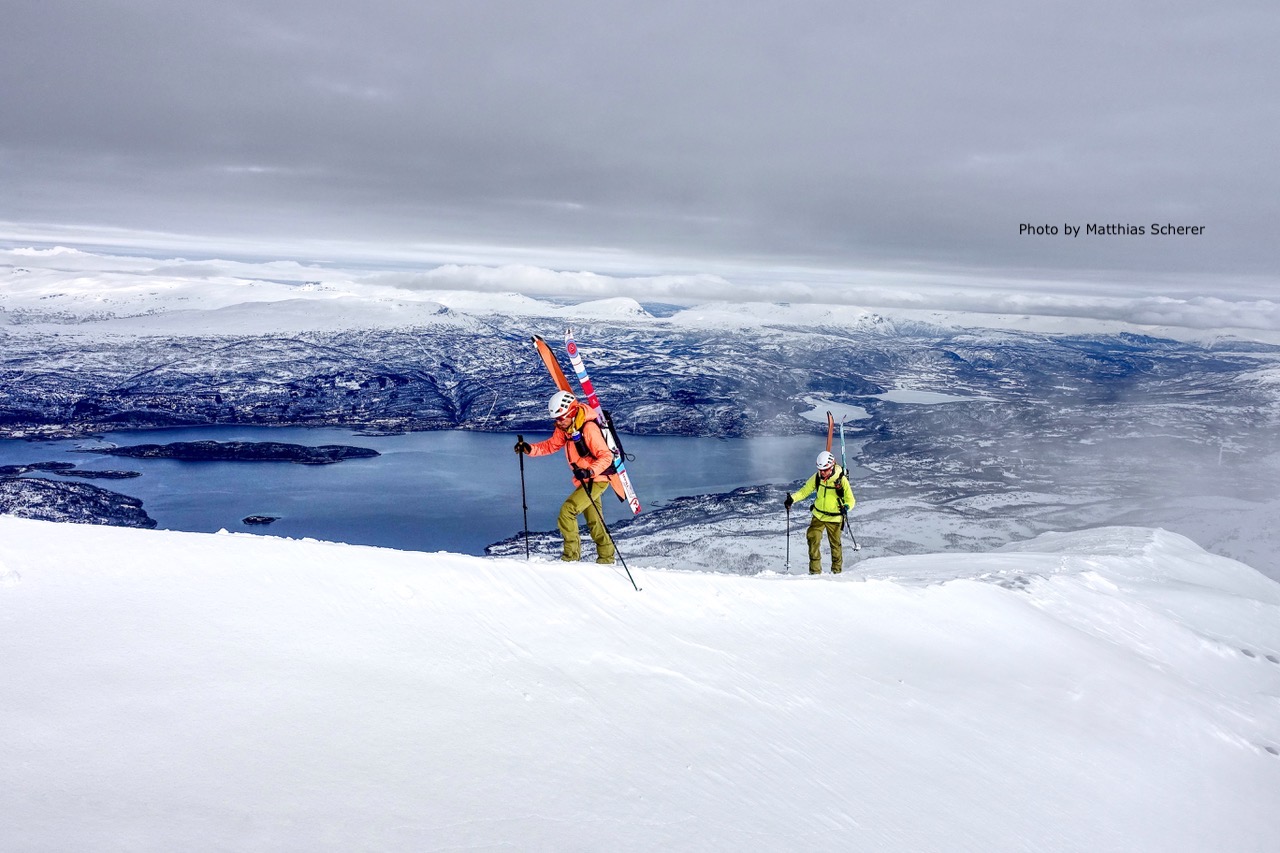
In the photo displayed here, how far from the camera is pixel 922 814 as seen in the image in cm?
Answer: 498

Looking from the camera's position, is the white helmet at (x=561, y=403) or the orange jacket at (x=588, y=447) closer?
the white helmet at (x=561, y=403)

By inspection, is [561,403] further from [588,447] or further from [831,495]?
[831,495]

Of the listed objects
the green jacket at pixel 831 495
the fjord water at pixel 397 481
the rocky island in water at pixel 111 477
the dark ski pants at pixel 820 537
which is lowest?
the fjord water at pixel 397 481

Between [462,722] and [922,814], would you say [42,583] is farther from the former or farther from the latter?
[922,814]

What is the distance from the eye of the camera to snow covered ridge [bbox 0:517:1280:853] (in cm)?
340

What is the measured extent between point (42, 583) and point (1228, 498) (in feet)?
481

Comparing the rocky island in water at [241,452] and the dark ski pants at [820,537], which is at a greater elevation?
the dark ski pants at [820,537]

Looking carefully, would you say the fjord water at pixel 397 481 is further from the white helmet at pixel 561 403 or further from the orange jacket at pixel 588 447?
the white helmet at pixel 561 403

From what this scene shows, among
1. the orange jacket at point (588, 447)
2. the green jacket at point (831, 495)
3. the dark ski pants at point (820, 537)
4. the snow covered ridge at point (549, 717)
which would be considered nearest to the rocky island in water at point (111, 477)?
the orange jacket at point (588, 447)

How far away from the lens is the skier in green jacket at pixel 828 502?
16.5m

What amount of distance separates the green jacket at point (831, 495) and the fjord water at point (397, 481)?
5232 cm

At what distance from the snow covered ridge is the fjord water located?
187ft

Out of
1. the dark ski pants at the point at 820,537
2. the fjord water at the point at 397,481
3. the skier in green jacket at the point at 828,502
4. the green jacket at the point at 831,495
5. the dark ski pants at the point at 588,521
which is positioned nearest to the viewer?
the dark ski pants at the point at 588,521

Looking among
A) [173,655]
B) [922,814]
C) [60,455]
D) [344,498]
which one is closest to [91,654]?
[173,655]
